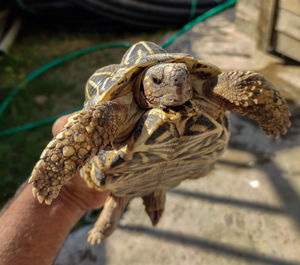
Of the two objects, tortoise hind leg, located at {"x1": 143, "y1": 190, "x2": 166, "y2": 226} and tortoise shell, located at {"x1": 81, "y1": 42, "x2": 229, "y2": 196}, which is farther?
tortoise hind leg, located at {"x1": 143, "y1": 190, "x2": 166, "y2": 226}

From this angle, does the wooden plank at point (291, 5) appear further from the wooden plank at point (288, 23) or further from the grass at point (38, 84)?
the grass at point (38, 84)

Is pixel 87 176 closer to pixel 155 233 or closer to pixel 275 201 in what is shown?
pixel 155 233

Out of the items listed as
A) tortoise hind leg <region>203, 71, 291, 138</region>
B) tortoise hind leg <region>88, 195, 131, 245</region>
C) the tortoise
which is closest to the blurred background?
tortoise hind leg <region>88, 195, 131, 245</region>

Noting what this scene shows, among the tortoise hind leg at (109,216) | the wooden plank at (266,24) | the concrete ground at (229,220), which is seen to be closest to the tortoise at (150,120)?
the tortoise hind leg at (109,216)

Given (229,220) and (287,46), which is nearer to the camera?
(229,220)

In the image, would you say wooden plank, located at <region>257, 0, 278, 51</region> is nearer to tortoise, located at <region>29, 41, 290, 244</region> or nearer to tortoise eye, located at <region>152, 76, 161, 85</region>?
tortoise, located at <region>29, 41, 290, 244</region>

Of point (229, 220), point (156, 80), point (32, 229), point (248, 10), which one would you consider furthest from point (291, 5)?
point (32, 229)

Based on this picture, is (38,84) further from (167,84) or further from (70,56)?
(167,84)

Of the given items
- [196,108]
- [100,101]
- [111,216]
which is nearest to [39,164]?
[100,101]
